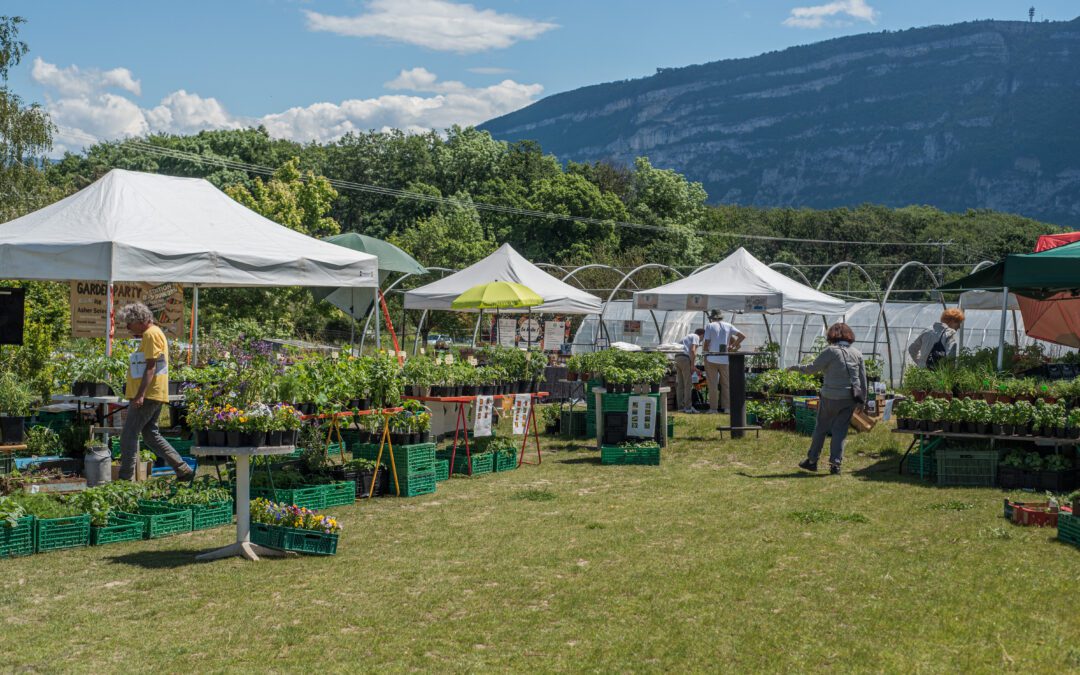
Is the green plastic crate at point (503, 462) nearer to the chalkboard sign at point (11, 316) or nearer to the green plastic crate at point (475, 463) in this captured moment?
the green plastic crate at point (475, 463)

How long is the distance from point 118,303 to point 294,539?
6427 mm

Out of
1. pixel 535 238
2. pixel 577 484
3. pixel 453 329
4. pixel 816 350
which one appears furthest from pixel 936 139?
pixel 577 484

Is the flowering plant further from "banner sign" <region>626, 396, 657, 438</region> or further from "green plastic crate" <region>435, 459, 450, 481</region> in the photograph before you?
"banner sign" <region>626, 396, 657, 438</region>

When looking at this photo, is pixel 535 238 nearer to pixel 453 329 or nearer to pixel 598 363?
pixel 453 329

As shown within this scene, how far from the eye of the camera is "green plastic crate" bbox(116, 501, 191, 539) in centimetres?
816

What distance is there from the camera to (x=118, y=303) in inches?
501

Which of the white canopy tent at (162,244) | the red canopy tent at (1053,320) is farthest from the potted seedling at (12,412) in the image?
the red canopy tent at (1053,320)

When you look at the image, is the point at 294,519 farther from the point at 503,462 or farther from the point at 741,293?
the point at 741,293

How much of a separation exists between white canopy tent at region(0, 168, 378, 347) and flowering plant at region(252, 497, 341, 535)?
11.5ft

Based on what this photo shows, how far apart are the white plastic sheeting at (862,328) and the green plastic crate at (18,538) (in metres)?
17.5

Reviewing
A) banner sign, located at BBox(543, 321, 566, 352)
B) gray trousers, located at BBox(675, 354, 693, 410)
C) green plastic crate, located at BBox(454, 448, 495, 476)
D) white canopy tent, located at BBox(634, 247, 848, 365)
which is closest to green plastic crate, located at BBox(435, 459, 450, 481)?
green plastic crate, located at BBox(454, 448, 495, 476)

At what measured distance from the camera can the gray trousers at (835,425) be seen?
37.8 feet

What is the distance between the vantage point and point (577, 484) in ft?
35.8

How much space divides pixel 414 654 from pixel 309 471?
15.5 ft
